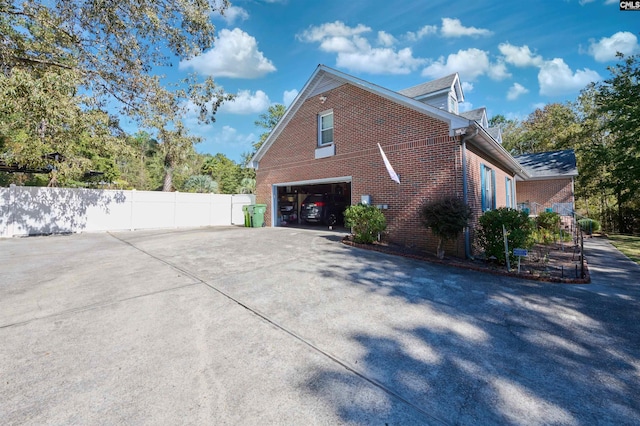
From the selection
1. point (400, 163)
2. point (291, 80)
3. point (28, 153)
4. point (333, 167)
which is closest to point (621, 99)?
point (400, 163)

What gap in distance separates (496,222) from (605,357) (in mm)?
3959

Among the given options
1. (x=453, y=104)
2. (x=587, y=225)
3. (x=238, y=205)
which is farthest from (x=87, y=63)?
(x=587, y=225)

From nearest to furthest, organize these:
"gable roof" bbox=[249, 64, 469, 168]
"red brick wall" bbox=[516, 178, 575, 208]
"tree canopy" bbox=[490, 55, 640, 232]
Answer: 1. "gable roof" bbox=[249, 64, 469, 168]
2. "tree canopy" bbox=[490, 55, 640, 232]
3. "red brick wall" bbox=[516, 178, 575, 208]

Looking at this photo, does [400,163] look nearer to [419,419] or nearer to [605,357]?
[605,357]

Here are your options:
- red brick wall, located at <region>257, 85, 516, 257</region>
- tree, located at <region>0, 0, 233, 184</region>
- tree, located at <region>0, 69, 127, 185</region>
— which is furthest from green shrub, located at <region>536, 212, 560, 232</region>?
tree, located at <region>0, 69, 127, 185</region>

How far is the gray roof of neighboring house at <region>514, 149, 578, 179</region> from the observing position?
17.4 m

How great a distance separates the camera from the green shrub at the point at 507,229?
5.96 meters

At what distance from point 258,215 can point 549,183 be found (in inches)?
763

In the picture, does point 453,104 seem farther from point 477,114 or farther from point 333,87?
point 333,87

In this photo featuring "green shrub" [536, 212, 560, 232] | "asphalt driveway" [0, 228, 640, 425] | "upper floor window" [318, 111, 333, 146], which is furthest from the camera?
"upper floor window" [318, 111, 333, 146]

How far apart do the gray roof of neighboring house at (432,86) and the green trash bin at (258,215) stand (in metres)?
8.65

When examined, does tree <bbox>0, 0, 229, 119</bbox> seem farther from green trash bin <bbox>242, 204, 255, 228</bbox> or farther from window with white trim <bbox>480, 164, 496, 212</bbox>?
window with white trim <bbox>480, 164, 496, 212</bbox>

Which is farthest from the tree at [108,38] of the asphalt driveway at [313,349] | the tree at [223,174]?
the tree at [223,174]

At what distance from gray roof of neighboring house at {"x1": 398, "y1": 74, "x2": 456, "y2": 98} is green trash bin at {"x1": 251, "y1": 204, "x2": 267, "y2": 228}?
865 centimetres
